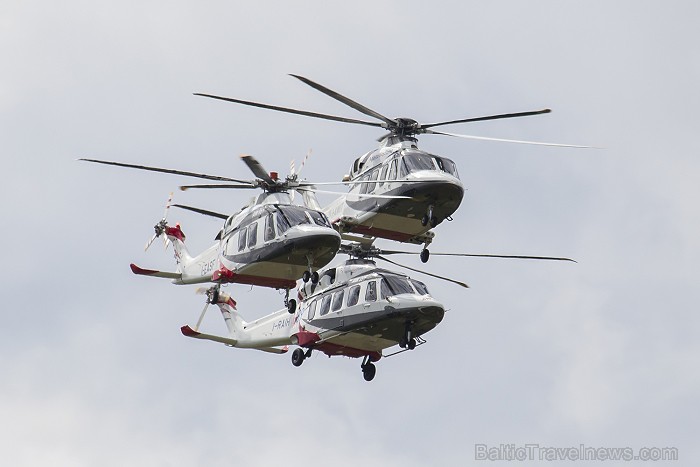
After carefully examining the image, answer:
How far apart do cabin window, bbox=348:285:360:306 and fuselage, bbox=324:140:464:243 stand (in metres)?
2.46

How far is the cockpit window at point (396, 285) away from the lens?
64562 millimetres

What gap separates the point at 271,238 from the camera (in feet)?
204

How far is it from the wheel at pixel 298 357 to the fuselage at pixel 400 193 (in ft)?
19.9

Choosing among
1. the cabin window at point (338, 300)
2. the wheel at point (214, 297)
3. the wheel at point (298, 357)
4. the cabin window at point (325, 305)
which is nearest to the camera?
the cabin window at point (338, 300)

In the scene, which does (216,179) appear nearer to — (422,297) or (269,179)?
(269,179)

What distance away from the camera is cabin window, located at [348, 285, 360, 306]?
6512 cm

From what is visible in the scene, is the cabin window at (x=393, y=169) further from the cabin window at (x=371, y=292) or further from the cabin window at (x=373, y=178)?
the cabin window at (x=371, y=292)

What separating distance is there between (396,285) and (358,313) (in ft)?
6.60

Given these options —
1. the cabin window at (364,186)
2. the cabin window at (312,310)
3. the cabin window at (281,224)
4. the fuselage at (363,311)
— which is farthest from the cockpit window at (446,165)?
the cabin window at (312,310)

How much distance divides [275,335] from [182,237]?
6725 millimetres

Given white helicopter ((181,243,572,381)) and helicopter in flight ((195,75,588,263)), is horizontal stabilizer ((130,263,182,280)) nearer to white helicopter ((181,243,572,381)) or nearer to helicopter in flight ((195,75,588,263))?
white helicopter ((181,243,572,381))

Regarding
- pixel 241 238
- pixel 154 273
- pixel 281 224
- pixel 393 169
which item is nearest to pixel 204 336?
pixel 154 273

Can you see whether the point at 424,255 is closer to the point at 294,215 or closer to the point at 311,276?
the point at 311,276

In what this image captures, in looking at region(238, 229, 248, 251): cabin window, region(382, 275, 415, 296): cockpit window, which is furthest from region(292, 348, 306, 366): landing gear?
region(238, 229, 248, 251): cabin window
